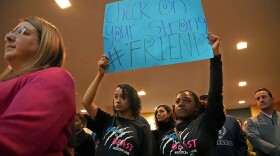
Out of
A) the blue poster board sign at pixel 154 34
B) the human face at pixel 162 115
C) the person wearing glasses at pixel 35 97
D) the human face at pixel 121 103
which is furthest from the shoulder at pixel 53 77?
the human face at pixel 162 115

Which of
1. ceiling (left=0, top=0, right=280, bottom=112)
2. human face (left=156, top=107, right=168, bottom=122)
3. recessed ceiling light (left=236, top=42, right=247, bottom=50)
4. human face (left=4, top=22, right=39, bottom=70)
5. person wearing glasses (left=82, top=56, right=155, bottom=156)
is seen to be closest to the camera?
human face (left=4, top=22, right=39, bottom=70)

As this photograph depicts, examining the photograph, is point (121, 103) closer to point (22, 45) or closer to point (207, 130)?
point (207, 130)

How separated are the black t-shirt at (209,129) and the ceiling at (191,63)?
2.08 meters

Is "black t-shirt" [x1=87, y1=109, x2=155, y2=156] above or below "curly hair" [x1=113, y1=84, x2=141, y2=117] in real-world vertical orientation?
below

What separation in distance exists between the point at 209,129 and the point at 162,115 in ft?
4.01

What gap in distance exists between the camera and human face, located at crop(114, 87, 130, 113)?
6.97 feet

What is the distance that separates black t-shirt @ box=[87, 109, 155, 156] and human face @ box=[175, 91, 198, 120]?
28 centimetres

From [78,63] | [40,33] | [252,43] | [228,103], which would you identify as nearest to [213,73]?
[40,33]

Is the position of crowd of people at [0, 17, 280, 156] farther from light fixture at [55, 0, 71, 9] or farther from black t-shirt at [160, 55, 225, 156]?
light fixture at [55, 0, 71, 9]

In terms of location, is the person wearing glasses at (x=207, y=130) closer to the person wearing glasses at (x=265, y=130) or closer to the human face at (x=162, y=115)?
the human face at (x=162, y=115)

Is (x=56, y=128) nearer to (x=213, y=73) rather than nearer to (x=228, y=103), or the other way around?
(x=213, y=73)

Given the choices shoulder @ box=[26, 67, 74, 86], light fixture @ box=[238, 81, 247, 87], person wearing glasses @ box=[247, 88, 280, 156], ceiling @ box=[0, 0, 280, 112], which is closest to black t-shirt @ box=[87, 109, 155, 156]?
shoulder @ box=[26, 67, 74, 86]

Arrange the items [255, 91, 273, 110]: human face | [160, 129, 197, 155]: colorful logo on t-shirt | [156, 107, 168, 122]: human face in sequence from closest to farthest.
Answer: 1. [160, 129, 197, 155]: colorful logo on t-shirt
2. [156, 107, 168, 122]: human face
3. [255, 91, 273, 110]: human face

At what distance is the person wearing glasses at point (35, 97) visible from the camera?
65cm
